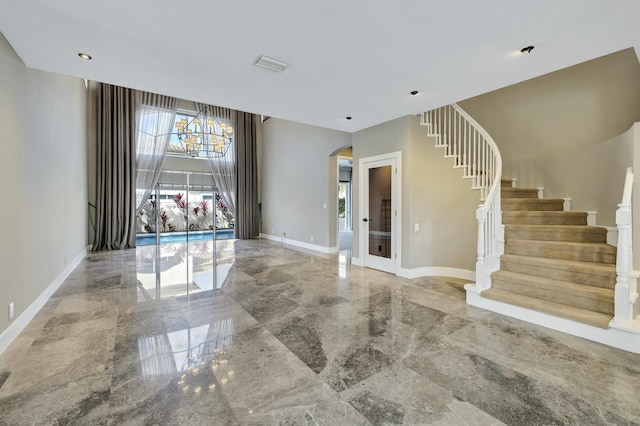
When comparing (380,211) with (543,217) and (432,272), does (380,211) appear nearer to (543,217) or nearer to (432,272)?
(432,272)

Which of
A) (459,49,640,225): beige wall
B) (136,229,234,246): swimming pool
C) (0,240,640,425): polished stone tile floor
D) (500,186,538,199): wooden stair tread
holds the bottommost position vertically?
(0,240,640,425): polished stone tile floor

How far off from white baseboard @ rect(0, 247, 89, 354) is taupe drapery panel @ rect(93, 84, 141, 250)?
323 centimetres

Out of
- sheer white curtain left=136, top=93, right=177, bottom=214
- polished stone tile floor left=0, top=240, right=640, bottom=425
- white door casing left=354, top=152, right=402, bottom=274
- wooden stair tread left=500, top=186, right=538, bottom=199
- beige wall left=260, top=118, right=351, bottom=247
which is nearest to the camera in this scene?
polished stone tile floor left=0, top=240, right=640, bottom=425

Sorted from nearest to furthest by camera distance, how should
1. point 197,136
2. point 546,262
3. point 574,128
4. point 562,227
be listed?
point 546,262 < point 562,227 < point 574,128 < point 197,136

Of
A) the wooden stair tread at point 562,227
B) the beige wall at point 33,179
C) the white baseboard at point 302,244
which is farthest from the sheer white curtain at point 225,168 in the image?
the wooden stair tread at point 562,227

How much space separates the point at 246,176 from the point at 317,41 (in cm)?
802

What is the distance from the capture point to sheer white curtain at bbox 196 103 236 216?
9.71 m

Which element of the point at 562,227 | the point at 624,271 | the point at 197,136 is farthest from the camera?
the point at 197,136

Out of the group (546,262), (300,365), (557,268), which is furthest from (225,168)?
(557,268)

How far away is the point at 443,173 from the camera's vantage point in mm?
5066

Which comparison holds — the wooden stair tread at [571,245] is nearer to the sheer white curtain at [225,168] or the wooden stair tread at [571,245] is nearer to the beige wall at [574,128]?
the beige wall at [574,128]

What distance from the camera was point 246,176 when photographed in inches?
405

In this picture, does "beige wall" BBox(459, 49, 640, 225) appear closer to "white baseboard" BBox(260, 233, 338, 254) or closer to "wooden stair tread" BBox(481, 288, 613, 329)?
"wooden stair tread" BBox(481, 288, 613, 329)

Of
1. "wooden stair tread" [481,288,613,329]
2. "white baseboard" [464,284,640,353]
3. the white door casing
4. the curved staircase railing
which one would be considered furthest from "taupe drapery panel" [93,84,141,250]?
"wooden stair tread" [481,288,613,329]
